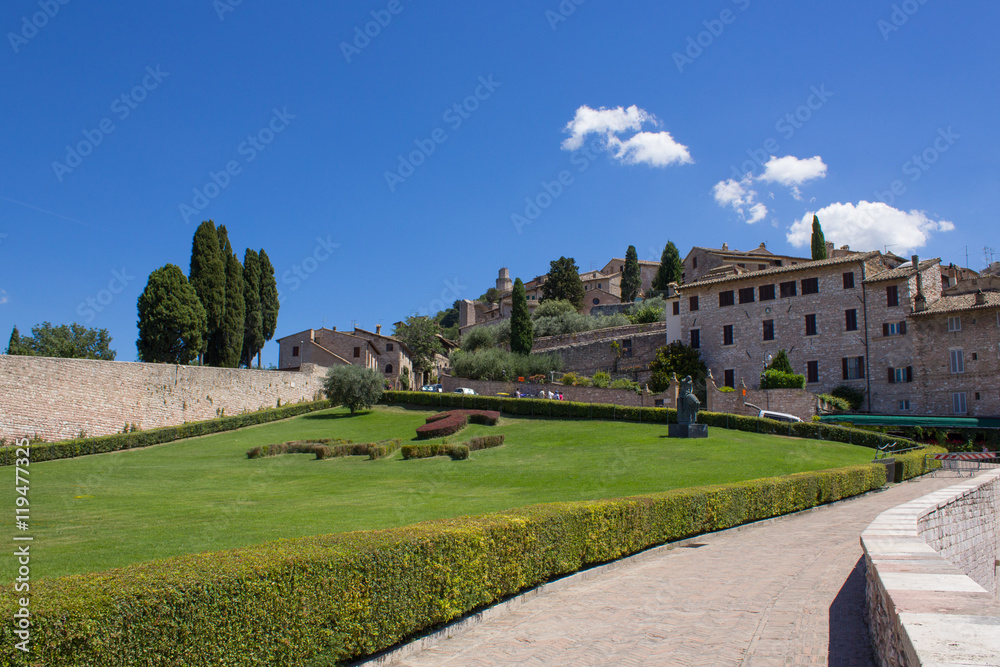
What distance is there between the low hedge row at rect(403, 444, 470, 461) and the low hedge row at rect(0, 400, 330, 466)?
616 inches

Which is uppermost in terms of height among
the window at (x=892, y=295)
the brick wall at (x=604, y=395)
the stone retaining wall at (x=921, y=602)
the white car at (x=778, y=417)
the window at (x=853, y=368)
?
the window at (x=892, y=295)

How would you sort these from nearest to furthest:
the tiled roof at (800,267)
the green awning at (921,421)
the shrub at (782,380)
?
the green awning at (921,421) < the shrub at (782,380) < the tiled roof at (800,267)

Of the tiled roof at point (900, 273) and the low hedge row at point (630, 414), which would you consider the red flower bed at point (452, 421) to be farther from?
the tiled roof at point (900, 273)

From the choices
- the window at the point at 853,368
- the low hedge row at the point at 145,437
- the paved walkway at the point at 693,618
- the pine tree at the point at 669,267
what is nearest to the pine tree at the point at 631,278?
the pine tree at the point at 669,267

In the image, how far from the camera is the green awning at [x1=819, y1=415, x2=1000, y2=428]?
3666 centimetres

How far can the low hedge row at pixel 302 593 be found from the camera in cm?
482

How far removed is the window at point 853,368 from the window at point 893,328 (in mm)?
2248

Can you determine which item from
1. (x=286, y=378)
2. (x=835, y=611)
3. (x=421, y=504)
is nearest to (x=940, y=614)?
(x=835, y=611)

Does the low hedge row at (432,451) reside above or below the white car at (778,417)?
below

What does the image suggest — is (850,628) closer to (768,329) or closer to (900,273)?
(900,273)

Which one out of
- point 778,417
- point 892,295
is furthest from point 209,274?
point 892,295

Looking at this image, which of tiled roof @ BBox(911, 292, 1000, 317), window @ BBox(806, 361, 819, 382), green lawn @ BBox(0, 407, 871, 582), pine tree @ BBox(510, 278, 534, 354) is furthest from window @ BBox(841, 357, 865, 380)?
pine tree @ BBox(510, 278, 534, 354)

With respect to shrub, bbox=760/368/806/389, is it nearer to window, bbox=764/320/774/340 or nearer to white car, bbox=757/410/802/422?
window, bbox=764/320/774/340

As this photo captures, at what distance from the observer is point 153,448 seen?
113ft
